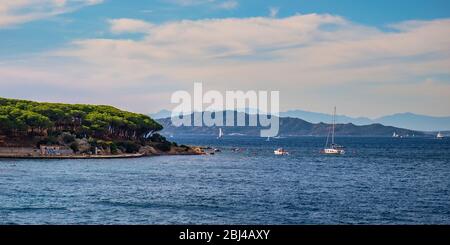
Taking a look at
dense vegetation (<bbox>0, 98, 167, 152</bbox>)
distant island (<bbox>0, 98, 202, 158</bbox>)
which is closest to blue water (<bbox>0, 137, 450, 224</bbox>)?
distant island (<bbox>0, 98, 202, 158</bbox>)

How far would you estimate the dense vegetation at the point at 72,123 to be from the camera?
139375 millimetres

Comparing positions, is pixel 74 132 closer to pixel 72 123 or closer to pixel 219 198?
pixel 72 123

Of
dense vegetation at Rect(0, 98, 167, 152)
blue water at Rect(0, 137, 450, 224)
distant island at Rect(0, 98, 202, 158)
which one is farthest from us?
dense vegetation at Rect(0, 98, 167, 152)

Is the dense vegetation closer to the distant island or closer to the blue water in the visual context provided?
the distant island

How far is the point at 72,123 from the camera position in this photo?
510 feet

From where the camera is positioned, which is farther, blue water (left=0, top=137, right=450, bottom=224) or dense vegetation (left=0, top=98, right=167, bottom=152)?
dense vegetation (left=0, top=98, right=167, bottom=152)

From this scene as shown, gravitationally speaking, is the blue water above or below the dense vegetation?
below

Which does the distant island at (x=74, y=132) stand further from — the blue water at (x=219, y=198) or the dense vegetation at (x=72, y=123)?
the blue water at (x=219, y=198)

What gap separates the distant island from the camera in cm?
13700

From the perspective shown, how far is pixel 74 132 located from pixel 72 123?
18.3 ft

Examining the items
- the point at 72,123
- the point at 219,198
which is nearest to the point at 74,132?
the point at 72,123

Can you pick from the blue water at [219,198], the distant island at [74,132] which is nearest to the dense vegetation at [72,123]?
the distant island at [74,132]
